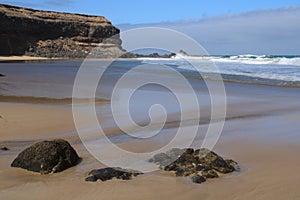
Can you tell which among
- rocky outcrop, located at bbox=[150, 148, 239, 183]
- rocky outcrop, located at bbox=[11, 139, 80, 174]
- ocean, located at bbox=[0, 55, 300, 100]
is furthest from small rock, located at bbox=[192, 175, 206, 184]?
ocean, located at bbox=[0, 55, 300, 100]

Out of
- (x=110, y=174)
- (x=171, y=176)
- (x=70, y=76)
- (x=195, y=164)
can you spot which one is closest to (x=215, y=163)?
(x=195, y=164)

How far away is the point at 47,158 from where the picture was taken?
434 centimetres

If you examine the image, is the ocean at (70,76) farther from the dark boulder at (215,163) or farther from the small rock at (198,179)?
the small rock at (198,179)

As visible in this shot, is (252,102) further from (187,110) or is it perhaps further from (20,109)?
(20,109)

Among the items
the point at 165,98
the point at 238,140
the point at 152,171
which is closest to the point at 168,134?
the point at 238,140

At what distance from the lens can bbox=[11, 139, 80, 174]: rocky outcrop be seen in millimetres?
4297

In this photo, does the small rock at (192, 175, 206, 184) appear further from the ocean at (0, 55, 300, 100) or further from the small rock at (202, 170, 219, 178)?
the ocean at (0, 55, 300, 100)

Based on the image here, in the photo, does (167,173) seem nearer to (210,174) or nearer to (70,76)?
(210,174)

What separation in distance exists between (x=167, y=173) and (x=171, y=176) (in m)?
0.12

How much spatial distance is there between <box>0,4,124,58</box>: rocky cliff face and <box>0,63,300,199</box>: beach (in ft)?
182

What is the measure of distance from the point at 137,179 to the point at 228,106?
20.4 ft

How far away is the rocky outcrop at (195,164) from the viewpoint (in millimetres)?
4209

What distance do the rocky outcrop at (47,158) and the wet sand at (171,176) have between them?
96 millimetres

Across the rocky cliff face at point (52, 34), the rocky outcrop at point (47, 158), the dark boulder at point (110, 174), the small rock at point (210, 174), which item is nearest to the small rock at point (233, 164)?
the small rock at point (210, 174)
